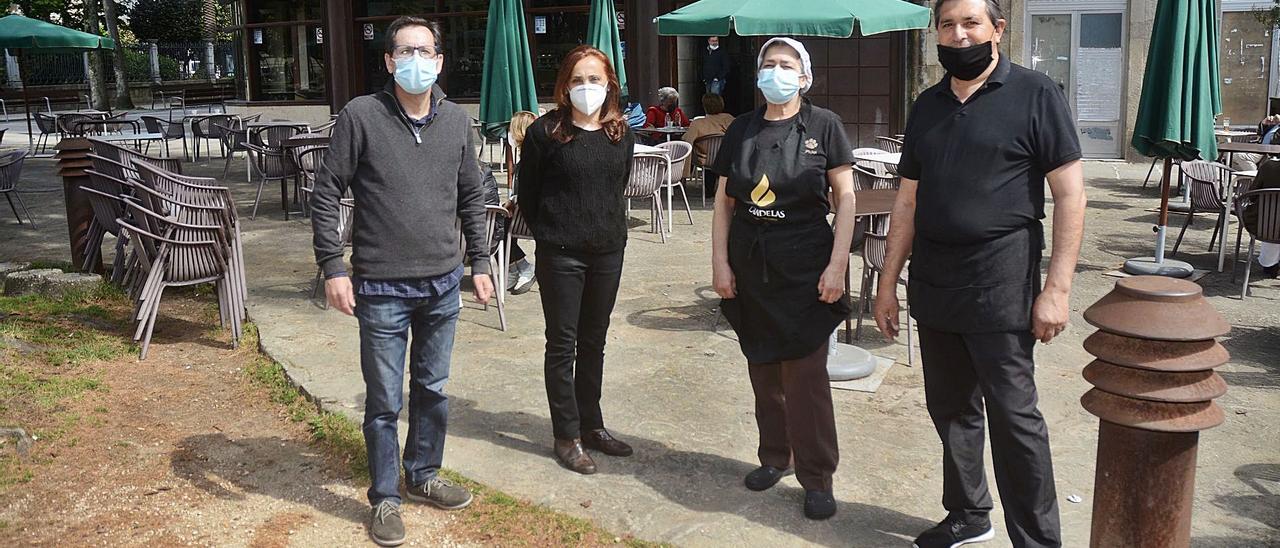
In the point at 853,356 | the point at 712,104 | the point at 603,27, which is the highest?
the point at 603,27

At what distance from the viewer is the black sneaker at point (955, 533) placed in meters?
3.77

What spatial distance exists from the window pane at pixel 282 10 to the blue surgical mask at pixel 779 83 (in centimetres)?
1812

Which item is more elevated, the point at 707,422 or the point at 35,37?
the point at 35,37

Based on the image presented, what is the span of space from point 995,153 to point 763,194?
2.97ft

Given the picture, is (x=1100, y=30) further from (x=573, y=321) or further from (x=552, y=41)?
(x=573, y=321)

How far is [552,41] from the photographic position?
1870cm

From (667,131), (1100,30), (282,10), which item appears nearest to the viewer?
(667,131)

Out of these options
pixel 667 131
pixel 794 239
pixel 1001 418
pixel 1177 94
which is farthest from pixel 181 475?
pixel 667 131

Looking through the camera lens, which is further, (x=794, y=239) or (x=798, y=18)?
(x=798, y=18)

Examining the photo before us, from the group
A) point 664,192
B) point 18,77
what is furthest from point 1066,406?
point 18,77

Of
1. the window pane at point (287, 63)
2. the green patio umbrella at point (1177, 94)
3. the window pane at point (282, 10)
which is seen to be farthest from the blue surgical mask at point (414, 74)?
the window pane at point (287, 63)

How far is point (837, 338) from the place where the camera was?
21.1 ft

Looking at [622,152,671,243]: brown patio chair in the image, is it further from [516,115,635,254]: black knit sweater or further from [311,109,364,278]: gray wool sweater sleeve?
[311,109,364,278]: gray wool sweater sleeve

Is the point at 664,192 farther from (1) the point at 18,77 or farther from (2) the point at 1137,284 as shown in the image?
(1) the point at 18,77
